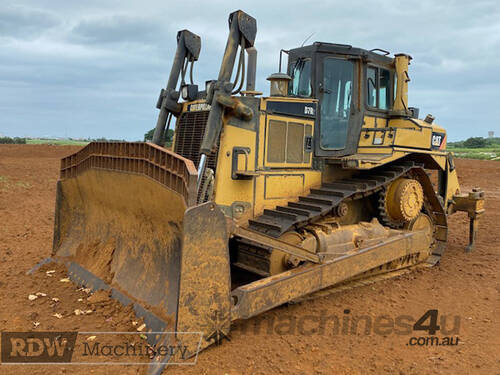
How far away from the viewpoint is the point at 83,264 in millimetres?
5637

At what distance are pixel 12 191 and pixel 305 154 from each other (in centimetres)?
1268

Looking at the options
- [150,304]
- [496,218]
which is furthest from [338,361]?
[496,218]

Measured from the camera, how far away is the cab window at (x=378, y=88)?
21.8 feet

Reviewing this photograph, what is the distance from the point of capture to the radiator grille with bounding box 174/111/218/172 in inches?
228

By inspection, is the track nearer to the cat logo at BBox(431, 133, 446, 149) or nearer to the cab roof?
the cat logo at BBox(431, 133, 446, 149)

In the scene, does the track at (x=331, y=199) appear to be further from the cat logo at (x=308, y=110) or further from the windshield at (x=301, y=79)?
the windshield at (x=301, y=79)

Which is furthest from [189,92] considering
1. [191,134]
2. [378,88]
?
[378,88]

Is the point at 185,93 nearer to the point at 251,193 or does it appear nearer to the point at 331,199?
the point at 251,193

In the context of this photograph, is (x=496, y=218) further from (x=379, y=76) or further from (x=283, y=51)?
(x=283, y=51)

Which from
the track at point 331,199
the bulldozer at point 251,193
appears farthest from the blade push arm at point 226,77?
the track at point 331,199

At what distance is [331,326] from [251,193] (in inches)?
73.2

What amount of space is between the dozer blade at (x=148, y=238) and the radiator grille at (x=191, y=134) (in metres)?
1.08

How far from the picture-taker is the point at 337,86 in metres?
6.32

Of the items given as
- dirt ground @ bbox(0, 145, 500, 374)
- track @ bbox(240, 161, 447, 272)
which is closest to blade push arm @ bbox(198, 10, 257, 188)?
track @ bbox(240, 161, 447, 272)
